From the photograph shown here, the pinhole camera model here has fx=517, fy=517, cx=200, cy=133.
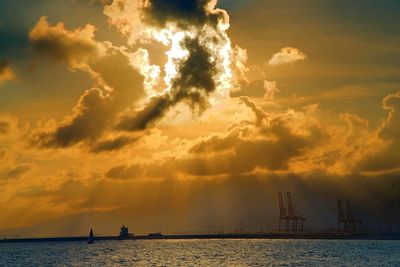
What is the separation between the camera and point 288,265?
128 metres

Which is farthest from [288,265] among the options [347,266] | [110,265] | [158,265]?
[110,265]

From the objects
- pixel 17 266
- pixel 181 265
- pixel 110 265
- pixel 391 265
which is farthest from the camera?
pixel 17 266

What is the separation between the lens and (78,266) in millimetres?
144000

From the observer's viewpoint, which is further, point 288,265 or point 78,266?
point 78,266

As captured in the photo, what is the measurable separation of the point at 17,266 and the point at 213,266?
61676 mm

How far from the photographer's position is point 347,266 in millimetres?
124500

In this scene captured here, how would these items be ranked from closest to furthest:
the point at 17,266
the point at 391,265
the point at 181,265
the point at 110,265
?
the point at 391,265 → the point at 181,265 → the point at 110,265 → the point at 17,266

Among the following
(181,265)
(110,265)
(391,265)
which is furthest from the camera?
(110,265)

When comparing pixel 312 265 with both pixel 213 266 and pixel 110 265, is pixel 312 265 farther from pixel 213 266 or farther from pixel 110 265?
pixel 110 265

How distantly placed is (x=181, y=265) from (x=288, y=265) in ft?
89.4

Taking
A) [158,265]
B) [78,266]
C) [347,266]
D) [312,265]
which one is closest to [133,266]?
[158,265]

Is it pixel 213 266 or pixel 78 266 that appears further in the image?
pixel 78 266

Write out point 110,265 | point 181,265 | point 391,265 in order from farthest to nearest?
point 110,265, point 181,265, point 391,265

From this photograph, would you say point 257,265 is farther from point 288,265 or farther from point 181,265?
point 181,265
